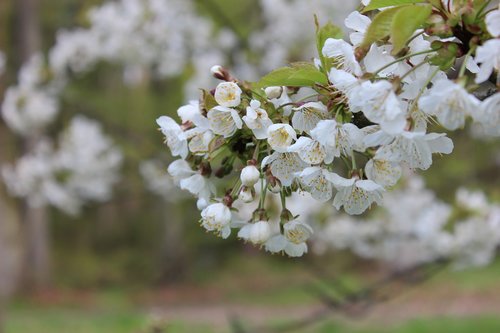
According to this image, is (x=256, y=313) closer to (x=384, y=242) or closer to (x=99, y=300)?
(x=99, y=300)

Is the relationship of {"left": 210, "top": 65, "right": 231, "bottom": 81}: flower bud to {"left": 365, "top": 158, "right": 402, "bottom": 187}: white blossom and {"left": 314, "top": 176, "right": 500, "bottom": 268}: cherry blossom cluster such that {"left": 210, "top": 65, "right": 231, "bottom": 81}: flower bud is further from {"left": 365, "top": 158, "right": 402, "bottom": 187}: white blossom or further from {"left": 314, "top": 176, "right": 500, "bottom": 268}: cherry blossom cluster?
{"left": 314, "top": 176, "right": 500, "bottom": 268}: cherry blossom cluster

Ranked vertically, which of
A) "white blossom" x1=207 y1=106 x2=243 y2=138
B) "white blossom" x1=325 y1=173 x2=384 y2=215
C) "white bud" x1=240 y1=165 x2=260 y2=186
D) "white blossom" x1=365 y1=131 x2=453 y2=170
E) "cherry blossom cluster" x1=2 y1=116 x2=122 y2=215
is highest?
"cherry blossom cluster" x1=2 y1=116 x2=122 y2=215

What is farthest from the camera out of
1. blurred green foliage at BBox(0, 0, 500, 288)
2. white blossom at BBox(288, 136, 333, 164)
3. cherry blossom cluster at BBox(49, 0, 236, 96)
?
blurred green foliage at BBox(0, 0, 500, 288)

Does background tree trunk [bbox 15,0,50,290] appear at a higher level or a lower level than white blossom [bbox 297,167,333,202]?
higher

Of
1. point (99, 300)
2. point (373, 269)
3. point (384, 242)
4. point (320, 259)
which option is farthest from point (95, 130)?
point (373, 269)

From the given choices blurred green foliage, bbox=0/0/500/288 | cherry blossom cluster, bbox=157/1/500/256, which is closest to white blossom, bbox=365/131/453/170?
cherry blossom cluster, bbox=157/1/500/256

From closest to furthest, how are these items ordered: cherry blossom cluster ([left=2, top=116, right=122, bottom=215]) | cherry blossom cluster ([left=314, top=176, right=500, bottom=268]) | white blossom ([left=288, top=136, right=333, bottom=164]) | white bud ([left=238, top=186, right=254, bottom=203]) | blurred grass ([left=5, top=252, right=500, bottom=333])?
white blossom ([left=288, top=136, right=333, bottom=164]) → white bud ([left=238, top=186, right=254, bottom=203]) → cherry blossom cluster ([left=314, top=176, right=500, bottom=268]) → cherry blossom cluster ([left=2, top=116, right=122, bottom=215]) → blurred grass ([left=5, top=252, right=500, bottom=333])

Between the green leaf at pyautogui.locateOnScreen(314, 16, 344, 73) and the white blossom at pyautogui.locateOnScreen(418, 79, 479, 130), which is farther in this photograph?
the green leaf at pyautogui.locateOnScreen(314, 16, 344, 73)
